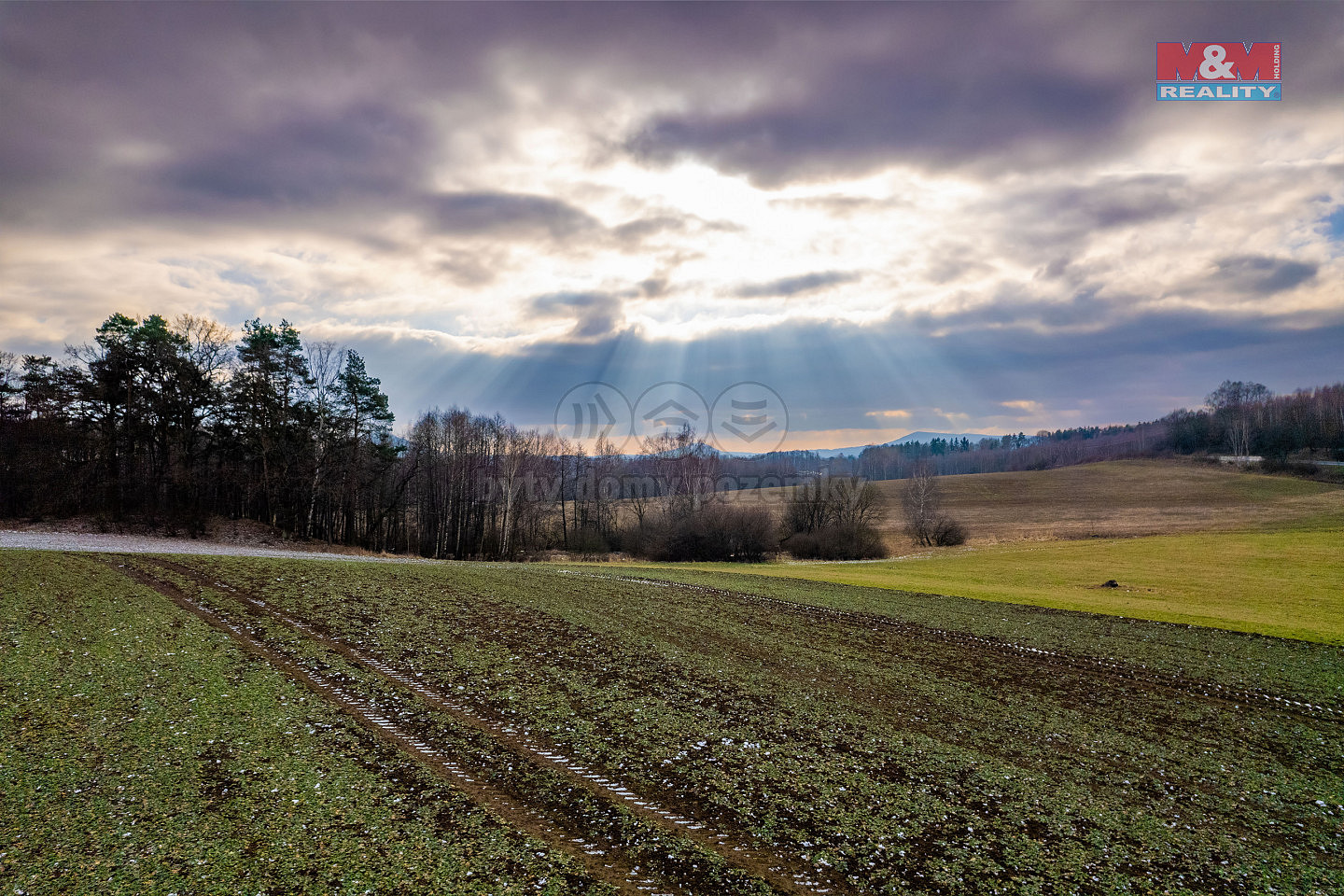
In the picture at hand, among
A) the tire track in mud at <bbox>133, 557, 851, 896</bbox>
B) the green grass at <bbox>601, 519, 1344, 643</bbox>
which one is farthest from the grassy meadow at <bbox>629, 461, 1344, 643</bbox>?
the tire track in mud at <bbox>133, 557, 851, 896</bbox>

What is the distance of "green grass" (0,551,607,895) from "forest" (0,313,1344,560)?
34.7 m

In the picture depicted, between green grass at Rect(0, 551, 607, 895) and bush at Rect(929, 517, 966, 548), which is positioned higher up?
green grass at Rect(0, 551, 607, 895)

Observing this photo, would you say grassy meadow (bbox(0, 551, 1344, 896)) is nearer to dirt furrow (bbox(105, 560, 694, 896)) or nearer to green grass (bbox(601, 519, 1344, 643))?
dirt furrow (bbox(105, 560, 694, 896))

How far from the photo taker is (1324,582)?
85.8 feet

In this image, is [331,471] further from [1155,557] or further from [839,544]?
[1155,557]

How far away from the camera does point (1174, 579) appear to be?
28641 millimetres

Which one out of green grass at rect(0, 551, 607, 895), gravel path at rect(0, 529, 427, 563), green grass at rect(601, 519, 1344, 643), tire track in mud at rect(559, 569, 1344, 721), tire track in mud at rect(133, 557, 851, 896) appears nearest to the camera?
green grass at rect(0, 551, 607, 895)

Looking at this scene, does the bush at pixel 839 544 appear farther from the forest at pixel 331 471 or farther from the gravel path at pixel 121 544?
the gravel path at pixel 121 544

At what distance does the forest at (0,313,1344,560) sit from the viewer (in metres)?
37.1

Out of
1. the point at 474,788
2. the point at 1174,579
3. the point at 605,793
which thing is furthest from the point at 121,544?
the point at 1174,579

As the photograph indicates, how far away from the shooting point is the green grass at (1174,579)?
20406mm

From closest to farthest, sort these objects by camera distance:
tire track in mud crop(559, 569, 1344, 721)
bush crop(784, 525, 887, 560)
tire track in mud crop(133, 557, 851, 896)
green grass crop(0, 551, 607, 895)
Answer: green grass crop(0, 551, 607, 895), tire track in mud crop(133, 557, 851, 896), tire track in mud crop(559, 569, 1344, 721), bush crop(784, 525, 887, 560)

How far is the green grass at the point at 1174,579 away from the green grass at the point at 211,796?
20.2 m

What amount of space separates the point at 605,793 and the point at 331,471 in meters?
43.4
